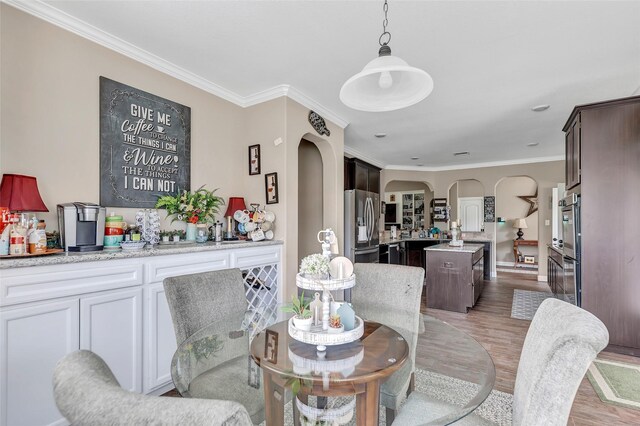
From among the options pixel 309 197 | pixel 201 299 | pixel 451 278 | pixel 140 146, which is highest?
pixel 140 146

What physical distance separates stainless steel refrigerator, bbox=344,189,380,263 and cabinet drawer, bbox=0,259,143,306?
2960mm

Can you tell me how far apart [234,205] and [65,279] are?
1.68 metres

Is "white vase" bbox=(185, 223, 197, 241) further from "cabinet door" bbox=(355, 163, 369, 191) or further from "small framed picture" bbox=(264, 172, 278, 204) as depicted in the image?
"cabinet door" bbox=(355, 163, 369, 191)

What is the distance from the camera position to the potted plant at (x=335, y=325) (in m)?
1.29

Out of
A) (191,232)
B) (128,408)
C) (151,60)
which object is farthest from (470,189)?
(128,408)

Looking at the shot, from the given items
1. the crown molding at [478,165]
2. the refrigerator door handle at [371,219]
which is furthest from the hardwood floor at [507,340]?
the crown molding at [478,165]

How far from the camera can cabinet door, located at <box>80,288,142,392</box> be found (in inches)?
73.1

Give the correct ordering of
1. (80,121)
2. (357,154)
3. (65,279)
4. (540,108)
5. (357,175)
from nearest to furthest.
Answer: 1. (65,279)
2. (80,121)
3. (540,108)
4. (357,175)
5. (357,154)

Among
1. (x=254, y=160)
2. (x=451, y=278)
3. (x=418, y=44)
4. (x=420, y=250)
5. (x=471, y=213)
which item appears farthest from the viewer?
(x=471, y=213)

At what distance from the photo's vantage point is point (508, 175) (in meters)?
7.09

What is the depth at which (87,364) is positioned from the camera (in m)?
0.62

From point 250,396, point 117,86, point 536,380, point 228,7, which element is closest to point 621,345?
point 536,380

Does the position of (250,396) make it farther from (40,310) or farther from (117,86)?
(117,86)

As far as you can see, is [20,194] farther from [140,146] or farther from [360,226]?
[360,226]
